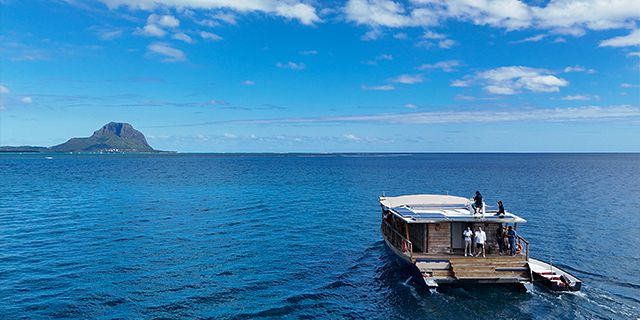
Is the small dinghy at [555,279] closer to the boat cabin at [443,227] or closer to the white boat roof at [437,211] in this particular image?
the boat cabin at [443,227]

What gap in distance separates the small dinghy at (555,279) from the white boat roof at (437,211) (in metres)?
3.38

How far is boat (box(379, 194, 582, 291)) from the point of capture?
25609 mm

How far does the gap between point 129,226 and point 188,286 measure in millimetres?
21889

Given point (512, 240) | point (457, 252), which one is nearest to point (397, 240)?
point (457, 252)

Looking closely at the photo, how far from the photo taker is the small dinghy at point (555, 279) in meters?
25.5

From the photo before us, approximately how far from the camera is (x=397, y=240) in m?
31.3

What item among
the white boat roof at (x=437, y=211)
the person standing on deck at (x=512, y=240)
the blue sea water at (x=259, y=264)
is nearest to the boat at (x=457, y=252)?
the white boat roof at (x=437, y=211)

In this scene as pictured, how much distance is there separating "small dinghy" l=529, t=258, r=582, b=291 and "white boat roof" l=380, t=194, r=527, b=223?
3384 millimetres

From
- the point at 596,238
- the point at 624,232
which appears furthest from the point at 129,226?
the point at 624,232

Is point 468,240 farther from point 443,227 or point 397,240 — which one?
point 397,240

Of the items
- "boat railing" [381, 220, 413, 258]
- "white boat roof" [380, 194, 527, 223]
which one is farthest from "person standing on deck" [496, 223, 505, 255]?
"boat railing" [381, 220, 413, 258]

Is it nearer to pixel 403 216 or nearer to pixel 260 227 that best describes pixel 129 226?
pixel 260 227

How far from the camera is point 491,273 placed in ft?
83.6

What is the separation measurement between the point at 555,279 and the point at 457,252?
6103 millimetres
